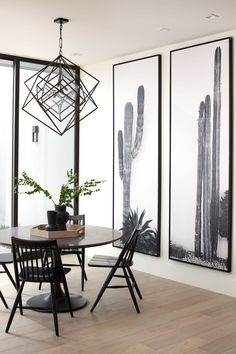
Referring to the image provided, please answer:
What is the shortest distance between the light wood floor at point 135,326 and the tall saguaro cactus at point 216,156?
0.69 m

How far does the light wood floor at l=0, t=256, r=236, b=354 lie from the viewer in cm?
361

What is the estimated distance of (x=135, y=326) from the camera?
13.3 ft

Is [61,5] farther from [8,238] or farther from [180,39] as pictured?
[8,238]

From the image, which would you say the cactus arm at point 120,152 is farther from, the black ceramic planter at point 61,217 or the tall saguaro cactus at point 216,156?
the black ceramic planter at point 61,217

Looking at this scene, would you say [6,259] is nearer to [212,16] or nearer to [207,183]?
[207,183]

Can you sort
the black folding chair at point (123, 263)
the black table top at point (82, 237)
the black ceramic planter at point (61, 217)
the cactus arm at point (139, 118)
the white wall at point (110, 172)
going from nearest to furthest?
1. the black table top at point (82, 237)
2. the black folding chair at point (123, 263)
3. the black ceramic planter at point (61, 217)
4. the white wall at point (110, 172)
5. the cactus arm at point (139, 118)

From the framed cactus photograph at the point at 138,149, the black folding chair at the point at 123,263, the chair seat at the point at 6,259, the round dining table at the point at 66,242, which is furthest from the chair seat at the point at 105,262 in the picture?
the framed cactus photograph at the point at 138,149

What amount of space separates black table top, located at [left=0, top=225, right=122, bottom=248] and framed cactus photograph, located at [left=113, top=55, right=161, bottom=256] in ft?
3.58

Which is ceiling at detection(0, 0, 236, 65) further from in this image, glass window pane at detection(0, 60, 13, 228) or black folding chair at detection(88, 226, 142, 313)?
black folding chair at detection(88, 226, 142, 313)

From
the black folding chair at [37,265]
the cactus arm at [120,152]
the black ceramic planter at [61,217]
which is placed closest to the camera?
the black folding chair at [37,265]

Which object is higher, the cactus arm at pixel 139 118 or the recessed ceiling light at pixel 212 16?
the recessed ceiling light at pixel 212 16

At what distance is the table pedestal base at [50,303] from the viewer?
4410 mm

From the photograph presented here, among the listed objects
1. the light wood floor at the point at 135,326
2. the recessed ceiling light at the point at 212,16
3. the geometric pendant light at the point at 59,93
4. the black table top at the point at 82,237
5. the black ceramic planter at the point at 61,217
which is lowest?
the light wood floor at the point at 135,326

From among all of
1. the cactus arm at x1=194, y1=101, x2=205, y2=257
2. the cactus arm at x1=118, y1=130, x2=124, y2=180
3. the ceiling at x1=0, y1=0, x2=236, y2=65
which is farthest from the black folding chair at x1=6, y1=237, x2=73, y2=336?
the cactus arm at x1=118, y1=130, x2=124, y2=180
